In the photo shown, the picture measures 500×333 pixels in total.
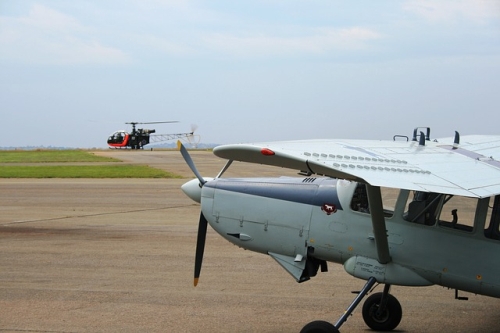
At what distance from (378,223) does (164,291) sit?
419 cm

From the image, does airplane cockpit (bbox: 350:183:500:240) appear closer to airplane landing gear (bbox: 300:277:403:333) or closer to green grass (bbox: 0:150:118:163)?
airplane landing gear (bbox: 300:277:403:333)

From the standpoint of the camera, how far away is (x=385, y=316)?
8.68 metres

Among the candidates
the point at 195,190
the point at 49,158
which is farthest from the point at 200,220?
the point at 49,158

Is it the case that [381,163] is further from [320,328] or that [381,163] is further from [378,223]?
[320,328]

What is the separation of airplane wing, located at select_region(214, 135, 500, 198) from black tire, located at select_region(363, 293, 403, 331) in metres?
2.23

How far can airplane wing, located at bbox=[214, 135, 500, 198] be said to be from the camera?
229 inches

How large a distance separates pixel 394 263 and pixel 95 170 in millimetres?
36260

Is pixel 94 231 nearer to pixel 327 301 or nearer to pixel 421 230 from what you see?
pixel 327 301

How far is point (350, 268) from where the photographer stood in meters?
7.82

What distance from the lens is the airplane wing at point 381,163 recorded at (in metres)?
5.81

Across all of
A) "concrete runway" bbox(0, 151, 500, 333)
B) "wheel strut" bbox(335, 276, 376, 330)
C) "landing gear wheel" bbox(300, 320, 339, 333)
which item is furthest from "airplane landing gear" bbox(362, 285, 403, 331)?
"landing gear wheel" bbox(300, 320, 339, 333)

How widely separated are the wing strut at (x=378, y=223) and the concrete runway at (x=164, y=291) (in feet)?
4.99

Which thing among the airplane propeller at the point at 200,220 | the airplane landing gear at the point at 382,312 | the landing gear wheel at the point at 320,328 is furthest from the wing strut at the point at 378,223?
the airplane propeller at the point at 200,220

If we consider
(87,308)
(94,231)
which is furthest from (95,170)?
(87,308)
